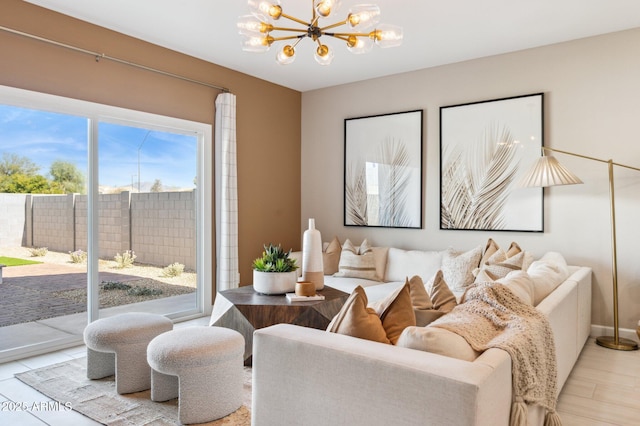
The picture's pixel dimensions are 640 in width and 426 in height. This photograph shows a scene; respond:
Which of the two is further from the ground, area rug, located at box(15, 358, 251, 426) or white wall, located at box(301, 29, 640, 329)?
white wall, located at box(301, 29, 640, 329)

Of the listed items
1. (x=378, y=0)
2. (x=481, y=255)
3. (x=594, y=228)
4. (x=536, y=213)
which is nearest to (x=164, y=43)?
(x=378, y=0)

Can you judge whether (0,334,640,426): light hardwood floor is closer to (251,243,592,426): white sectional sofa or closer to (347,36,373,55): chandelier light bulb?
(251,243,592,426): white sectional sofa

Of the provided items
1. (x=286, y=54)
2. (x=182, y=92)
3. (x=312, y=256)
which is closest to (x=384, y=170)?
(x=312, y=256)

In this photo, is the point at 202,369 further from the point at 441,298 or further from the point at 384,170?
the point at 384,170

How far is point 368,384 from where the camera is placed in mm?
1563

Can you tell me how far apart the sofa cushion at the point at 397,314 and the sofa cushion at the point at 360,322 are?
1.3 inches

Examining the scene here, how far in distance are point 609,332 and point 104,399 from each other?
160 inches

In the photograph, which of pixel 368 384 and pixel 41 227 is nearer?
pixel 368 384

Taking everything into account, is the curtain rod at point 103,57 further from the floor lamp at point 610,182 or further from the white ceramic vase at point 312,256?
the floor lamp at point 610,182

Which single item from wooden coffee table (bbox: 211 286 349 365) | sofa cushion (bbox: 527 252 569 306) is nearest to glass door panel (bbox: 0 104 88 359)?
wooden coffee table (bbox: 211 286 349 365)

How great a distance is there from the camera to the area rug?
96.0 inches

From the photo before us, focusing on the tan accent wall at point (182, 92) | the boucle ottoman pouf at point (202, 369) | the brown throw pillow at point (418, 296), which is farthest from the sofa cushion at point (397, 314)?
the tan accent wall at point (182, 92)

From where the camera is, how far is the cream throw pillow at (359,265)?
15.6ft

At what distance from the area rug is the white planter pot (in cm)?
58
